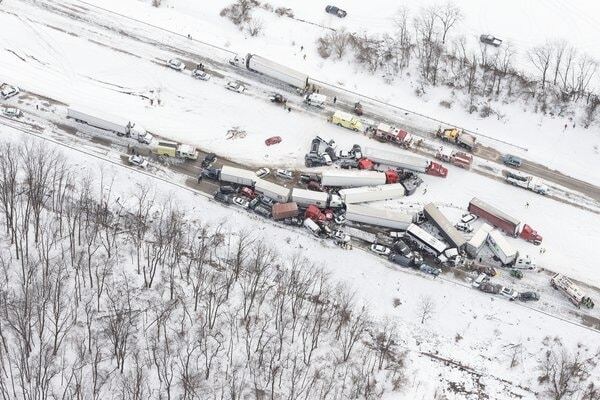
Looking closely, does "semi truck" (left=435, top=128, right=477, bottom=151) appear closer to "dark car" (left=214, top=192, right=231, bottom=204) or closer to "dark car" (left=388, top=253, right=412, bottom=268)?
"dark car" (left=388, top=253, right=412, bottom=268)

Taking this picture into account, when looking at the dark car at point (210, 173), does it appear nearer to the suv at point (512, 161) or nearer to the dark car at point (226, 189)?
the dark car at point (226, 189)

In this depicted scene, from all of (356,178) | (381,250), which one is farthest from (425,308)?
(356,178)

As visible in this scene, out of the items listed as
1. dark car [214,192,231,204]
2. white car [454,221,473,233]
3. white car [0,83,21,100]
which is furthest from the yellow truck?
white car [0,83,21,100]

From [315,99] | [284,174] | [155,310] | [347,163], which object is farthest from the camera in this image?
[315,99]

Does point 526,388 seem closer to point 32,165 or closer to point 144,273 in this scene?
point 144,273

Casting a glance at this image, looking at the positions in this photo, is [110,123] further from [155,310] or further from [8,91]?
[155,310]

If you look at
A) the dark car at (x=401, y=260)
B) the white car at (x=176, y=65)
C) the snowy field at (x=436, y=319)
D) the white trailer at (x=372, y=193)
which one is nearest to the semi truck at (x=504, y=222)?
the white trailer at (x=372, y=193)
